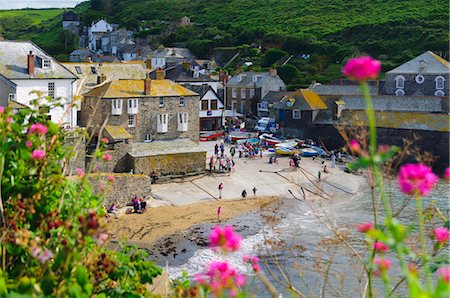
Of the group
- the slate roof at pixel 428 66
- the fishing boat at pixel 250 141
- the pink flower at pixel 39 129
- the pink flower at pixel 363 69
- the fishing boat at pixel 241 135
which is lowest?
the fishing boat at pixel 250 141

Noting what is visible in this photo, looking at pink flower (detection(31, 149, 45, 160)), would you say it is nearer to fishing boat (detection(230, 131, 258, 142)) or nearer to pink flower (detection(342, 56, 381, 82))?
pink flower (detection(342, 56, 381, 82))

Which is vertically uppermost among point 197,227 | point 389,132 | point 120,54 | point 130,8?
point 130,8

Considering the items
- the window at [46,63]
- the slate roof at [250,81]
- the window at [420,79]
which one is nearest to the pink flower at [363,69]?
the window at [46,63]

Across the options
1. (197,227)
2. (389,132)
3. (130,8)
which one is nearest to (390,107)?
(389,132)

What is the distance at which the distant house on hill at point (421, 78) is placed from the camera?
4709 centimetres

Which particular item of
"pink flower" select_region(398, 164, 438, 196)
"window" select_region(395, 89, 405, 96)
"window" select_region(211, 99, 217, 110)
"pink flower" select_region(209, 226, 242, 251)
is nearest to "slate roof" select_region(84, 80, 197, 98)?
"window" select_region(211, 99, 217, 110)

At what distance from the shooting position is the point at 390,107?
43.3 m

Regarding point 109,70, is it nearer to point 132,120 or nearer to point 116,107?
point 132,120

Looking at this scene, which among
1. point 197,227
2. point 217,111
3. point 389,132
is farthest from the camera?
point 217,111

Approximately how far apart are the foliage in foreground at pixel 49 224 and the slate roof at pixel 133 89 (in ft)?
82.0

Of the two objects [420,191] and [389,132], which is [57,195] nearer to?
[420,191]

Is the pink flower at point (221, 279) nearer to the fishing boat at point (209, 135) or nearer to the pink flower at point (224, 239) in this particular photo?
the pink flower at point (224, 239)

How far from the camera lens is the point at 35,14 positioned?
167875 mm

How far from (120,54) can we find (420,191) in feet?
299
